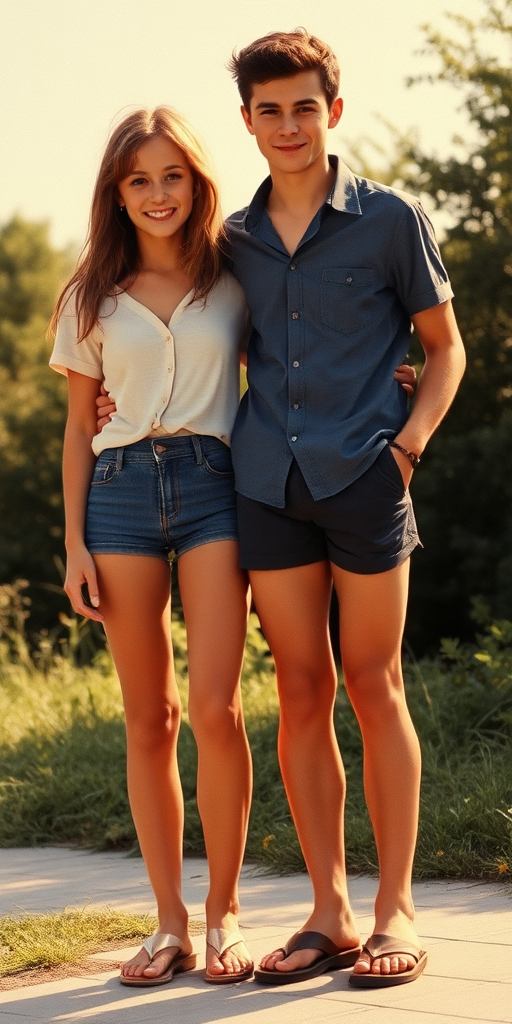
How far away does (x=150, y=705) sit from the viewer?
3.25 metres

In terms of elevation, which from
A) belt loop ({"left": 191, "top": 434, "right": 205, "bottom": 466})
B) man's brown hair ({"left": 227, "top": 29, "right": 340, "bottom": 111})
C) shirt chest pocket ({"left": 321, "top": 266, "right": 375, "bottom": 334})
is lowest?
belt loop ({"left": 191, "top": 434, "right": 205, "bottom": 466})

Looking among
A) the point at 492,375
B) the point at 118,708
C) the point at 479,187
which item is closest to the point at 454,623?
the point at 492,375

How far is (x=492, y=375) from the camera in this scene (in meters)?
17.4

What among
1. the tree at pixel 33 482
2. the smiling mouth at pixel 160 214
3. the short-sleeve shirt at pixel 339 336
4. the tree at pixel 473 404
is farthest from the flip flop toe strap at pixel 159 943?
the tree at pixel 33 482

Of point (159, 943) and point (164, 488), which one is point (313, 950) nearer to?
point (159, 943)

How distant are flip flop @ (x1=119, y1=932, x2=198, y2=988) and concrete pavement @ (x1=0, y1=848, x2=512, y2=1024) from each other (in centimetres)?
2

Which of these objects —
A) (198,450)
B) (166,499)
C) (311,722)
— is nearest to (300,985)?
(311,722)

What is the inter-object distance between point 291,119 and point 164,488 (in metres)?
0.92

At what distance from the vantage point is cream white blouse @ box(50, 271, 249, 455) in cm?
321

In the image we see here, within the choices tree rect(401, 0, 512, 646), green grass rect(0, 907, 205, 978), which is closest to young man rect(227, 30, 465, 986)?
green grass rect(0, 907, 205, 978)

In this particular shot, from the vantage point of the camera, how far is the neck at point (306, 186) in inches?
126

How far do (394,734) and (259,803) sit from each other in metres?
1.99

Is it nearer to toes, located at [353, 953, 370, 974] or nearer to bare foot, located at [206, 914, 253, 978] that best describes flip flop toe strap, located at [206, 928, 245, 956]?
bare foot, located at [206, 914, 253, 978]

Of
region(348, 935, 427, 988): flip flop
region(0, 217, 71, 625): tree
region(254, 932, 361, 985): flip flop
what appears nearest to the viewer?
region(348, 935, 427, 988): flip flop
